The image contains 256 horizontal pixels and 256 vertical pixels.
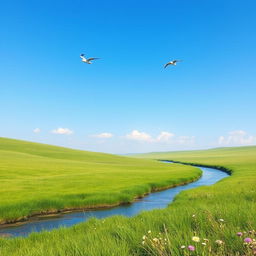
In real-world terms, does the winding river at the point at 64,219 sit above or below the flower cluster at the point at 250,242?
below

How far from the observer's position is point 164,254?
4008mm

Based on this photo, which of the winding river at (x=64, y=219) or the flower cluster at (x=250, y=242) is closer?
the flower cluster at (x=250, y=242)

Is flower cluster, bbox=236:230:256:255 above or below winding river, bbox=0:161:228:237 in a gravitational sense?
above

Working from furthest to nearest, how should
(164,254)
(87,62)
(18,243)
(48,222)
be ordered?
(48,222) → (87,62) → (18,243) → (164,254)

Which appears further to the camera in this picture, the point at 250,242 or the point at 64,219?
the point at 64,219

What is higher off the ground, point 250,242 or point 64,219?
point 250,242

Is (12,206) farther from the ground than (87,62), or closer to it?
closer to it

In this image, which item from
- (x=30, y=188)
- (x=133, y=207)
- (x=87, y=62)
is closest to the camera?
(x=87, y=62)

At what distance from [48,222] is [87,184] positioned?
15878mm

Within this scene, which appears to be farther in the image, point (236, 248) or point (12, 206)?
point (12, 206)

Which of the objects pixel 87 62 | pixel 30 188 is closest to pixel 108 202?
pixel 30 188

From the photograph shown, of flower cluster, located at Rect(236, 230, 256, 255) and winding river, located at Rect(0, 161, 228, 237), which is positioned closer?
flower cluster, located at Rect(236, 230, 256, 255)

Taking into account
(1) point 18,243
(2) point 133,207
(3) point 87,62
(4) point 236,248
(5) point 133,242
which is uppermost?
(3) point 87,62

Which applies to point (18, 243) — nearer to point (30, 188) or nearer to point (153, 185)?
point (30, 188)
